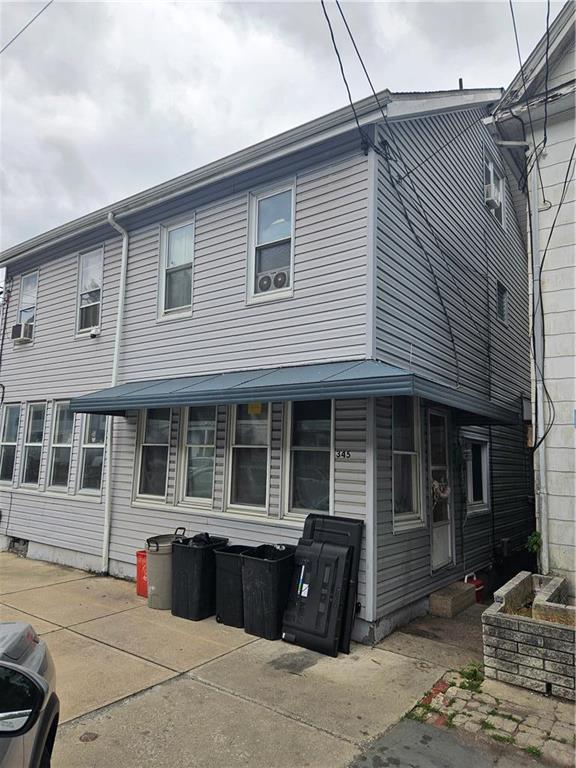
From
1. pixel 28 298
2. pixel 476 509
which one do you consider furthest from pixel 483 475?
pixel 28 298

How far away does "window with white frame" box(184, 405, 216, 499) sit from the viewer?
7.35 m

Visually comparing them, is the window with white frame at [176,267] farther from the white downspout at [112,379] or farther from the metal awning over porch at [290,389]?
the metal awning over porch at [290,389]

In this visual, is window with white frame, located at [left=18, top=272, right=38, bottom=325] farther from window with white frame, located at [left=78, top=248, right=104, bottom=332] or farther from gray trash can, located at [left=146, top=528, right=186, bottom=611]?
gray trash can, located at [left=146, top=528, right=186, bottom=611]

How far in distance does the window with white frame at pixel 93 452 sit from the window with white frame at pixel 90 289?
1.79m

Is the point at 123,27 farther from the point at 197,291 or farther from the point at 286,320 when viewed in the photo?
the point at 286,320

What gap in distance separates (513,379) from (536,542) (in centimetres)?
594

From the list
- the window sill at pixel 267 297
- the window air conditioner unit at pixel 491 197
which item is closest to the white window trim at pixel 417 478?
the window sill at pixel 267 297

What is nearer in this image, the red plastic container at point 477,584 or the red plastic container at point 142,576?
the red plastic container at point 142,576

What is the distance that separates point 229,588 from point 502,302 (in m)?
7.91

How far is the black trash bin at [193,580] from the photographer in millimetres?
6133

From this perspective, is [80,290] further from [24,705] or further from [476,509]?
[24,705]

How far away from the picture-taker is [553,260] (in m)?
5.49

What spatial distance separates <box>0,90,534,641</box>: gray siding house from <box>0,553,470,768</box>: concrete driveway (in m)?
1.03

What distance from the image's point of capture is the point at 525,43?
594 cm
